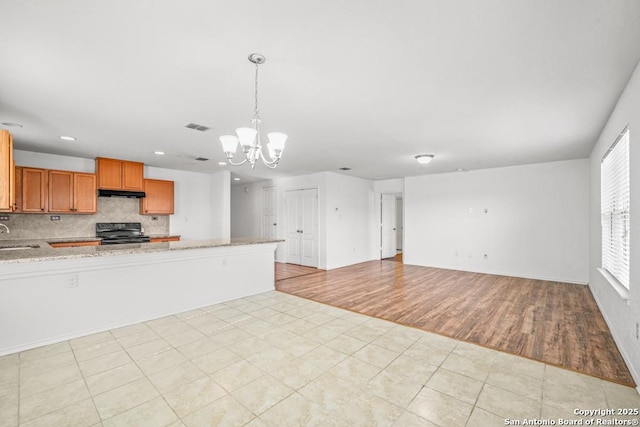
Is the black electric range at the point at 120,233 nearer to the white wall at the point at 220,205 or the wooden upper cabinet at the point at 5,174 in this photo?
the white wall at the point at 220,205

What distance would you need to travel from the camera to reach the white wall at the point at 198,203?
271 inches

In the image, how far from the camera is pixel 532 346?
286 cm

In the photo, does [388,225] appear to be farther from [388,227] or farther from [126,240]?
[126,240]

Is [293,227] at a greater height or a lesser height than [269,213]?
lesser

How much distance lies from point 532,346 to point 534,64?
102 inches

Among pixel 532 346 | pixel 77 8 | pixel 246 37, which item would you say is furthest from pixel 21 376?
pixel 532 346

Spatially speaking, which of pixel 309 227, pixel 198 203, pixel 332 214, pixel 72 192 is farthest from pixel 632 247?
pixel 72 192

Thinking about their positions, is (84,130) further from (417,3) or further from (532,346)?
(532,346)

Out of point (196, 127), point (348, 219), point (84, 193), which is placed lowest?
point (348, 219)

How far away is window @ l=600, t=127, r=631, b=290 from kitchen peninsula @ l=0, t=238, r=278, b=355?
4490 millimetres

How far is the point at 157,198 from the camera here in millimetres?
6285

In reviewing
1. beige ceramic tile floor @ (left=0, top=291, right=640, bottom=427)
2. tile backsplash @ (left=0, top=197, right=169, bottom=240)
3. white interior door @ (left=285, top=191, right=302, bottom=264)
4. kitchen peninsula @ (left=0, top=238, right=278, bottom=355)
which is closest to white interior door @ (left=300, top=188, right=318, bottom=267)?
white interior door @ (left=285, top=191, right=302, bottom=264)

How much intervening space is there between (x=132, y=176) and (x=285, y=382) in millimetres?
5449

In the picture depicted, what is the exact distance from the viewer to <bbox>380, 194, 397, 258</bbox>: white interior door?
8781mm
